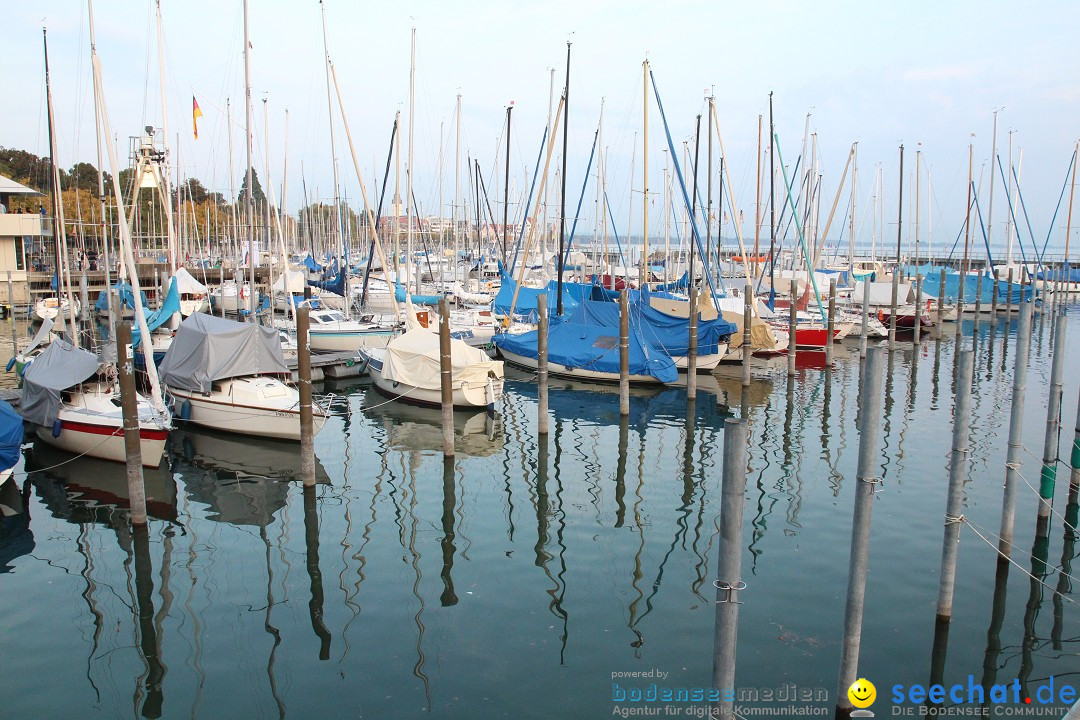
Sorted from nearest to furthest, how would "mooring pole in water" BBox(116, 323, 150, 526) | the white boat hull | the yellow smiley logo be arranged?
1. the yellow smiley logo
2. "mooring pole in water" BBox(116, 323, 150, 526)
3. the white boat hull

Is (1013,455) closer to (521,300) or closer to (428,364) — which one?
(428,364)

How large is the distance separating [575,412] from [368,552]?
1238 cm

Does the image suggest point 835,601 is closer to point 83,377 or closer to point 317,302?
point 83,377

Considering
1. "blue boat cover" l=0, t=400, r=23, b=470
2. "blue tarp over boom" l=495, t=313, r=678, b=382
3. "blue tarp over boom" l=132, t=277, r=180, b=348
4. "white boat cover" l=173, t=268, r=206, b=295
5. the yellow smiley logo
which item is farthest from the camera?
"white boat cover" l=173, t=268, r=206, b=295

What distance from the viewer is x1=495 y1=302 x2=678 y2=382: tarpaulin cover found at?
29000 mm

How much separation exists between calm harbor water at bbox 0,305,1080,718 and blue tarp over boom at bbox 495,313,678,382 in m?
6.12

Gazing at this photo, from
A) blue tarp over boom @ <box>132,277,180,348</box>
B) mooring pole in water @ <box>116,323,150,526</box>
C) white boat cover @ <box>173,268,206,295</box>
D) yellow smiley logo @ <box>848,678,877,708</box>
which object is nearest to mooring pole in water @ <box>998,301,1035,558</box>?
yellow smiley logo @ <box>848,678,877,708</box>

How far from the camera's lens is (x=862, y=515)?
27.5ft

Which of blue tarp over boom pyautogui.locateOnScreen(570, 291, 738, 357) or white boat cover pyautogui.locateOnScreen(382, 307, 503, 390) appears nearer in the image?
white boat cover pyautogui.locateOnScreen(382, 307, 503, 390)

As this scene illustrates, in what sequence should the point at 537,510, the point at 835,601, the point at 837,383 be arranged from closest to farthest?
the point at 835,601 < the point at 537,510 < the point at 837,383

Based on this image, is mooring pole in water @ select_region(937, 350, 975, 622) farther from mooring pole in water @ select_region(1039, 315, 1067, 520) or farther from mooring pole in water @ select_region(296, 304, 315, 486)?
mooring pole in water @ select_region(296, 304, 315, 486)

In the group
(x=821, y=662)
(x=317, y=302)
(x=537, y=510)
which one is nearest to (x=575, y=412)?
(x=537, y=510)

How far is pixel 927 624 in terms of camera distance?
11.5 metres

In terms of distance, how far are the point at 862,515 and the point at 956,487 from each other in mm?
2733
